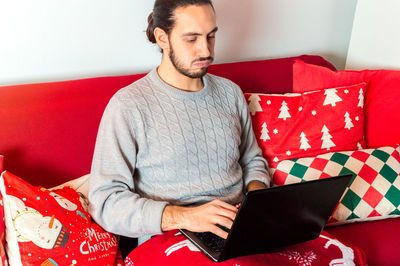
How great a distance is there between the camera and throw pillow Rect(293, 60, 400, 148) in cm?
175

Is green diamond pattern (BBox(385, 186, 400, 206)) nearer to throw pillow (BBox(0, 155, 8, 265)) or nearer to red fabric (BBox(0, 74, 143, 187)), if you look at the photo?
red fabric (BBox(0, 74, 143, 187))

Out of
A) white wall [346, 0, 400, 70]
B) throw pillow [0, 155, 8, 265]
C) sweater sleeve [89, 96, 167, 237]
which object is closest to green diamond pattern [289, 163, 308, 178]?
sweater sleeve [89, 96, 167, 237]

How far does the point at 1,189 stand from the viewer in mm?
1218

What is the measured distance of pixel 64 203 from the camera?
1.27m

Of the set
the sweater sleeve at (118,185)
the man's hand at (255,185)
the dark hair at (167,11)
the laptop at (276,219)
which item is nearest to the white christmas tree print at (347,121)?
the man's hand at (255,185)

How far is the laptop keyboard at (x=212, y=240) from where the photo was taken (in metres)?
1.23

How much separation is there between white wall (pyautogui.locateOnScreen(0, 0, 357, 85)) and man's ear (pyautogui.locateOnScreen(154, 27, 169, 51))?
1.13ft

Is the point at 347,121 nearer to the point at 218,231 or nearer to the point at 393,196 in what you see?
the point at 393,196

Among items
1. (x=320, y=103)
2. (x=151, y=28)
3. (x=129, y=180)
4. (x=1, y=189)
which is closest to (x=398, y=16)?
(x=320, y=103)

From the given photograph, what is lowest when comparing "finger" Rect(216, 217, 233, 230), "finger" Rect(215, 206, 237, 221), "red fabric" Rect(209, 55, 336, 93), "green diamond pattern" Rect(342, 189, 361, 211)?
"green diamond pattern" Rect(342, 189, 361, 211)

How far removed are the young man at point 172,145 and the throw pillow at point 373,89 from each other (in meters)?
0.48

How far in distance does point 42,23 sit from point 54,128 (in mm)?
395

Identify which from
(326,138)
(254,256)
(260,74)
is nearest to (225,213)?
(254,256)

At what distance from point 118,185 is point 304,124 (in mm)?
742
